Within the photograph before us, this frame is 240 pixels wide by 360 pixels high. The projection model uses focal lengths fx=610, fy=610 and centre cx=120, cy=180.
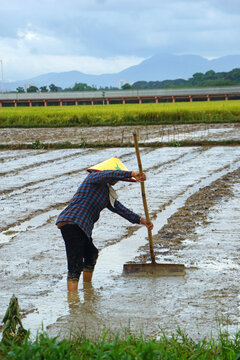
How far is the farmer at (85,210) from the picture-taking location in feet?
15.1

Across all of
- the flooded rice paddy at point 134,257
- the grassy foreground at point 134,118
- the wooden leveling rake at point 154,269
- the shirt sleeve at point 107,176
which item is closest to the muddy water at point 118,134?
the grassy foreground at point 134,118

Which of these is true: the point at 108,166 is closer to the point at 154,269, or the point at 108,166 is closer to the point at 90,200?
the point at 90,200

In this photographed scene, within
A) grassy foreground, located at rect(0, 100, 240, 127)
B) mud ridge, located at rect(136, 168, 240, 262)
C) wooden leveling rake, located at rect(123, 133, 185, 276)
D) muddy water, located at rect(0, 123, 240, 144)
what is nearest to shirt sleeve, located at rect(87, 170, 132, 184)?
wooden leveling rake, located at rect(123, 133, 185, 276)

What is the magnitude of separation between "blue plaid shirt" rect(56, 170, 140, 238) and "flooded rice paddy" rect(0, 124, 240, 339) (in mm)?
628

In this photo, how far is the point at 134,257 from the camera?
5.89 m

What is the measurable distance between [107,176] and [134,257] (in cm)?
155

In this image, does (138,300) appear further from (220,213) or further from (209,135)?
(209,135)

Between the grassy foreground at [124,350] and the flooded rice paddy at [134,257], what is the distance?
422 millimetres

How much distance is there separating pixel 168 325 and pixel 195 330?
8.1 inches

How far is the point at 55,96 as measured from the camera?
50.2 metres

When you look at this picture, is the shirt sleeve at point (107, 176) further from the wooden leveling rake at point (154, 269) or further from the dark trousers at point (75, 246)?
the wooden leveling rake at point (154, 269)

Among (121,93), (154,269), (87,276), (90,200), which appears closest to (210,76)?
(121,93)

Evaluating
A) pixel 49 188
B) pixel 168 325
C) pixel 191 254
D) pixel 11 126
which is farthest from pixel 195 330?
pixel 11 126

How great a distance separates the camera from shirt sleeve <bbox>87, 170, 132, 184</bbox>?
14.9 feet
